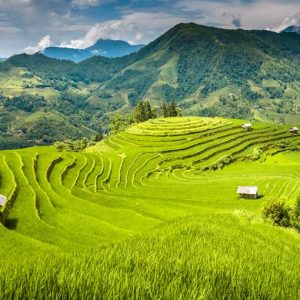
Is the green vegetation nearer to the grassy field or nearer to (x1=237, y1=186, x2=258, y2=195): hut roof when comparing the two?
the grassy field

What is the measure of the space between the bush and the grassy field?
2.80 ft

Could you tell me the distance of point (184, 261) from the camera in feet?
31.4

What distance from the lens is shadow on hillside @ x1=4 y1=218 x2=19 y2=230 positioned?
3725 cm

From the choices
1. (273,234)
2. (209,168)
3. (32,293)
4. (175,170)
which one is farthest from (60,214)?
(209,168)

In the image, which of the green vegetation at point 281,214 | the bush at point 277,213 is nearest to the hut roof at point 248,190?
the green vegetation at point 281,214

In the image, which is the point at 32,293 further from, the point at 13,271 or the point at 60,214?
the point at 60,214

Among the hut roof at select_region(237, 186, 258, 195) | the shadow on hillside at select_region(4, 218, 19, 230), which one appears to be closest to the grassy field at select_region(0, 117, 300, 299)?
the shadow on hillside at select_region(4, 218, 19, 230)

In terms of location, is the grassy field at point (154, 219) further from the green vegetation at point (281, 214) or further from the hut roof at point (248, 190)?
the hut roof at point (248, 190)

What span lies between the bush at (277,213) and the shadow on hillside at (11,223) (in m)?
21.0

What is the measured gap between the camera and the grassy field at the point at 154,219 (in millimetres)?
6871

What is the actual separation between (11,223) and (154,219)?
548 inches

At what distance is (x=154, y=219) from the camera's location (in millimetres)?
43969

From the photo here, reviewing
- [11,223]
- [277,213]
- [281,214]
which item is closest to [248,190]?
[281,214]

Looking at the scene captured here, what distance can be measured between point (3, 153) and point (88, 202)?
2719cm
